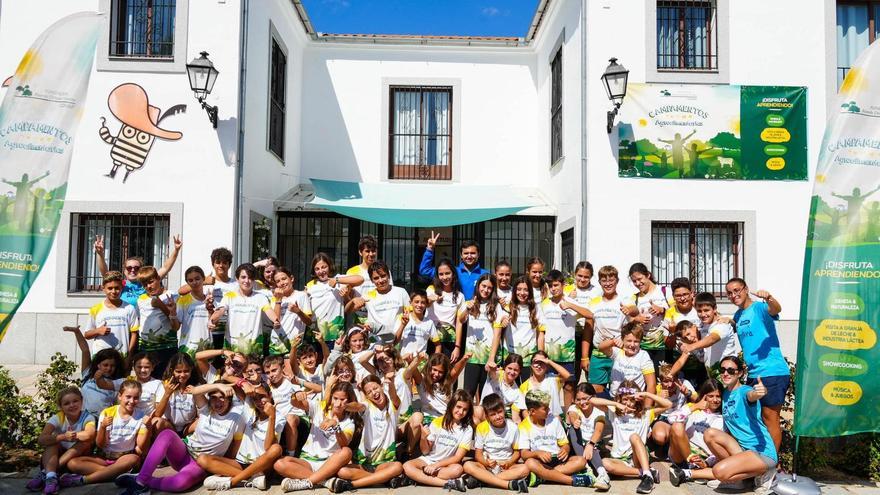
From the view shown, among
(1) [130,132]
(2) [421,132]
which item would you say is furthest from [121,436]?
(2) [421,132]

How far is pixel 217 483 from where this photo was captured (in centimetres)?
464

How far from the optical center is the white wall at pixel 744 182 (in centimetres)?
898

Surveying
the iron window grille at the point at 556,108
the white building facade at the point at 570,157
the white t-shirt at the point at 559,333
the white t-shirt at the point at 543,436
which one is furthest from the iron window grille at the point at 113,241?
the iron window grille at the point at 556,108

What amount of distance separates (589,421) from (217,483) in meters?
3.05

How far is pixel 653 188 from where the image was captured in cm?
903

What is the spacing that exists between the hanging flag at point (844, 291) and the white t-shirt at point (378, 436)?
128 inches

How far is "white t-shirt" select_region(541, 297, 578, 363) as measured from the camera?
5.67 metres

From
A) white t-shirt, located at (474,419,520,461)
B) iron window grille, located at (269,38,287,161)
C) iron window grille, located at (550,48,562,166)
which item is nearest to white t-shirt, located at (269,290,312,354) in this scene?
white t-shirt, located at (474,419,520,461)

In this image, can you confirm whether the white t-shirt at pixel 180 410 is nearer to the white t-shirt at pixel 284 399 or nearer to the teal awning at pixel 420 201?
the white t-shirt at pixel 284 399

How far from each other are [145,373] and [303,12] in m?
8.59

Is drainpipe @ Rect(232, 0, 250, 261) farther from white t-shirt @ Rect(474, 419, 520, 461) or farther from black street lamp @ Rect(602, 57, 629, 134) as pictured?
white t-shirt @ Rect(474, 419, 520, 461)

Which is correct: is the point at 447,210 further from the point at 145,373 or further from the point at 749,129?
the point at 145,373

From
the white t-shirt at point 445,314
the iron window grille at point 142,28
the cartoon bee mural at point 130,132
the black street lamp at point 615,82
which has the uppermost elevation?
the iron window grille at point 142,28

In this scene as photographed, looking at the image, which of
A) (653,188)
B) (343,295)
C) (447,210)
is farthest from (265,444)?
(653,188)
